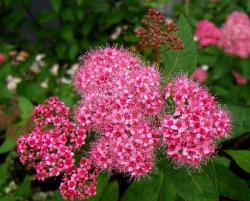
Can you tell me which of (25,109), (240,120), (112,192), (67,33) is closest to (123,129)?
(240,120)

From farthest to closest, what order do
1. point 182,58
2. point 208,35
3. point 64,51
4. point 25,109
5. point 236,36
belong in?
point 64,51, point 208,35, point 236,36, point 25,109, point 182,58

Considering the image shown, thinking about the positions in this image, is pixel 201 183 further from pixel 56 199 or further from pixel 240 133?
pixel 56 199

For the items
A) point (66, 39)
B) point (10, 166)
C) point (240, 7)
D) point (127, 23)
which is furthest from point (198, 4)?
point (10, 166)

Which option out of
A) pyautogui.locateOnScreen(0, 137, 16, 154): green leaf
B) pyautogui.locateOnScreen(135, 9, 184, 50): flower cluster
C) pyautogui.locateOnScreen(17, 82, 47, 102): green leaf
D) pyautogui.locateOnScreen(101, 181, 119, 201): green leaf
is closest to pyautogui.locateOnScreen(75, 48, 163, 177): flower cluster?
pyautogui.locateOnScreen(135, 9, 184, 50): flower cluster

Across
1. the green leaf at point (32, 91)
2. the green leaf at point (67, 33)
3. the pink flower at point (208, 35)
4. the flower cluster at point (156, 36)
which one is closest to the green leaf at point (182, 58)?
the flower cluster at point (156, 36)

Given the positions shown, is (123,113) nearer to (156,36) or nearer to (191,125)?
(191,125)

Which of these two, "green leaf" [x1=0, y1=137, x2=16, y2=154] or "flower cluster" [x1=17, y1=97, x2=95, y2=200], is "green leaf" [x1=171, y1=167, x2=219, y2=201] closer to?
"flower cluster" [x1=17, y1=97, x2=95, y2=200]
